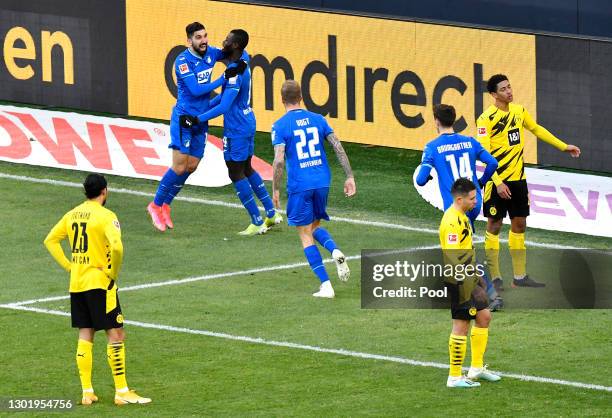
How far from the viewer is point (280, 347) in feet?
48.0

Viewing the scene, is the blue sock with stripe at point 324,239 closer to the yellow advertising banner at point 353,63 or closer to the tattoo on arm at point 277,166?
the tattoo on arm at point 277,166

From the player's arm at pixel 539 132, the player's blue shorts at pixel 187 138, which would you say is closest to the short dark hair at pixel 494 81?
the player's arm at pixel 539 132

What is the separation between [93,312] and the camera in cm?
1287

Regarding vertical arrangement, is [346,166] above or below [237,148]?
below

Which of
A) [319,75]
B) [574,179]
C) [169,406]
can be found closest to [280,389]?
[169,406]

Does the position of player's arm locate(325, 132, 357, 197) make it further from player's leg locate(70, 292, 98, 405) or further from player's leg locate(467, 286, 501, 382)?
player's leg locate(70, 292, 98, 405)

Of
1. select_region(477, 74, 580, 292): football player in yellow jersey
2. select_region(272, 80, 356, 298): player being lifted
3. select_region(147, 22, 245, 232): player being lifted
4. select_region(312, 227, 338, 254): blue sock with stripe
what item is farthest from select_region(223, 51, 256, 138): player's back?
select_region(477, 74, 580, 292): football player in yellow jersey

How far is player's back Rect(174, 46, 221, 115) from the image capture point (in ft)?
61.9

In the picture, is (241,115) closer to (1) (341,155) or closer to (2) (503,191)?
(1) (341,155)

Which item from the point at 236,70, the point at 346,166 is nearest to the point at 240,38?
the point at 236,70

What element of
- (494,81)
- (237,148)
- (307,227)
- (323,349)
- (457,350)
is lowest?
(323,349)

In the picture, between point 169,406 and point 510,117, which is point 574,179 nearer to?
point 510,117

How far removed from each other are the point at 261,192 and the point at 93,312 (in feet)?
21.6

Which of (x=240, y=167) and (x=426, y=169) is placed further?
(x=240, y=167)
